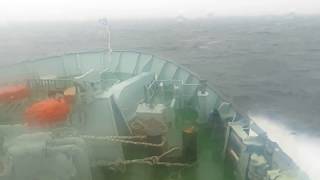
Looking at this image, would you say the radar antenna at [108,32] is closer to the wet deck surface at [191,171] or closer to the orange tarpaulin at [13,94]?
the wet deck surface at [191,171]

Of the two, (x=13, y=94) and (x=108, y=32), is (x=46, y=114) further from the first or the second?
(x=108, y=32)

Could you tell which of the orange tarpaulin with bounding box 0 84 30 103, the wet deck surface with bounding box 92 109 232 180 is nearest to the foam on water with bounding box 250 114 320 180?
the wet deck surface with bounding box 92 109 232 180

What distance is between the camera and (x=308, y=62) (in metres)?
71.2

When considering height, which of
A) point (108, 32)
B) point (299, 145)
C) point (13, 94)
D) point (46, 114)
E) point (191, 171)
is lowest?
point (299, 145)

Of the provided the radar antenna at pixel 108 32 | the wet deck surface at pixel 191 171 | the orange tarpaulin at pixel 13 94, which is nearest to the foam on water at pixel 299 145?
the wet deck surface at pixel 191 171

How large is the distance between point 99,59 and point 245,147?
12051mm

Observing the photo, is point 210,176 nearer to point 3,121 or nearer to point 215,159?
point 215,159

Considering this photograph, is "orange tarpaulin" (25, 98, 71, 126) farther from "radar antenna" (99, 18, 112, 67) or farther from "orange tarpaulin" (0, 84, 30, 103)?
"radar antenna" (99, 18, 112, 67)

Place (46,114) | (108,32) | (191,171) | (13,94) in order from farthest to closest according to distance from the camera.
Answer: (108,32), (191,171), (13,94), (46,114)

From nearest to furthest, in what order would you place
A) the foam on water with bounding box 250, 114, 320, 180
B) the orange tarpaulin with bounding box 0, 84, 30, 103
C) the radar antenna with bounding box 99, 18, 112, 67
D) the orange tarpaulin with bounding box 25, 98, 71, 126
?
the orange tarpaulin with bounding box 25, 98, 71, 126 < the orange tarpaulin with bounding box 0, 84, 30, 103 < the radar antenna with bounding box 99, 18, 112, 67 < the foam on water with bounding box 250, 114, 320, 180

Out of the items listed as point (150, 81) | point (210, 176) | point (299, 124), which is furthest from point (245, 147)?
point (299, 124)

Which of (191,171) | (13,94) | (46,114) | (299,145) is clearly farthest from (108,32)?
(299,145)

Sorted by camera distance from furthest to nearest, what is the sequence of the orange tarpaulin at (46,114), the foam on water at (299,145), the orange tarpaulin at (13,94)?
the foam on water at (299,145) < the orange tarpaulin at (13,94) < the orange tarpaulin at (46,114)

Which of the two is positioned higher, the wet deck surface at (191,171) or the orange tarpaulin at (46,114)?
the orange tarpaulin at (46,114)
